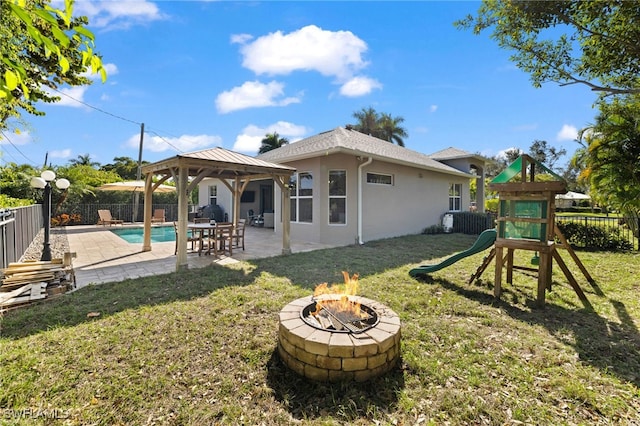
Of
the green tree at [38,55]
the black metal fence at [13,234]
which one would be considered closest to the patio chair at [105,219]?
the black metal fence at [13,234]

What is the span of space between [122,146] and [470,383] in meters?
43.8

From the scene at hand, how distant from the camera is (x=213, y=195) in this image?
730 inches

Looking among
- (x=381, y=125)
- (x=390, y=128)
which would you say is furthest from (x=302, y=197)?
(x=390, y=128)

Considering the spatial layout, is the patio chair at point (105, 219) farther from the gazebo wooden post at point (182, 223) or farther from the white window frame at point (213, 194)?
the gazebo wooden post at point (182, 223)

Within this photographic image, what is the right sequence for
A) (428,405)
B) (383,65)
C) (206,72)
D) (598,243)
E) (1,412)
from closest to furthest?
(1,412) → (428,405) → (598,243) → (383,65) → (206,72)

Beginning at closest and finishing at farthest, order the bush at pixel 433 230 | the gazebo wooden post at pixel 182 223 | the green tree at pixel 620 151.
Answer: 1. the gazebo wooden post at pixel 182 223
2. the green tree at pixel 620 151
3. the bush at pixel 433 230

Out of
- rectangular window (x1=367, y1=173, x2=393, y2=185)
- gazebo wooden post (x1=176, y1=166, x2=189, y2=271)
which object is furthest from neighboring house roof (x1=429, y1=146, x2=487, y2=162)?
gazebo wooden post (x1=176, y1=166, x2=189, y2=271)

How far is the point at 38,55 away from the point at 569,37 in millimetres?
10672

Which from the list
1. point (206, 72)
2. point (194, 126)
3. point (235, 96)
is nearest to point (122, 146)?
point (194, 126)

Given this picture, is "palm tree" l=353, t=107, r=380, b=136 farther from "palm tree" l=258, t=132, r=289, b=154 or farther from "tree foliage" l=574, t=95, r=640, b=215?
"tree foliage" l=574, t=95, r=640, b=215

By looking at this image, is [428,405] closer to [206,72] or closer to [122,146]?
[206,72]

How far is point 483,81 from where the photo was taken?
1020 centimetres

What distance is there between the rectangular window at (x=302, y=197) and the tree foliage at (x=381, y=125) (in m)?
25.4

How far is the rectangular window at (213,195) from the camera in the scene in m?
18.2
